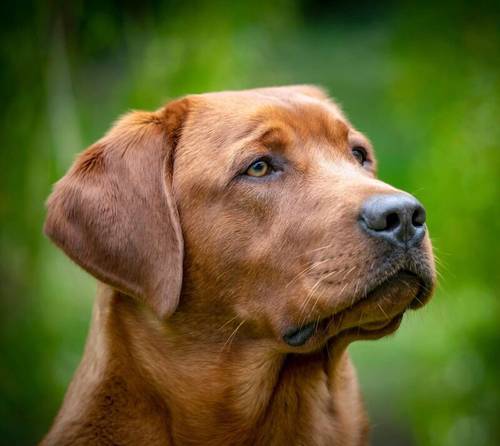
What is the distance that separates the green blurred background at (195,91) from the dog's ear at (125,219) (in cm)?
285

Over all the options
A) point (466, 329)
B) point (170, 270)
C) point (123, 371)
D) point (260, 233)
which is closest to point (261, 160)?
point (260, 233)

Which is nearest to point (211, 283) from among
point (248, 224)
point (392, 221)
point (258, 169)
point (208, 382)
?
point (248, 224)

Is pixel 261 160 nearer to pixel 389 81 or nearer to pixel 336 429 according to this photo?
pixel 336 429

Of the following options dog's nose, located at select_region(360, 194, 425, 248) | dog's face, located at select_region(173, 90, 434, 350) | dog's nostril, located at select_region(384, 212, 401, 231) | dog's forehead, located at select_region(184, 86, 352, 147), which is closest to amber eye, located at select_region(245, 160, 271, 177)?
dog's face, located at select_region(173, 90, 434, 350)

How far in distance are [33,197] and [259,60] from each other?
2263mm

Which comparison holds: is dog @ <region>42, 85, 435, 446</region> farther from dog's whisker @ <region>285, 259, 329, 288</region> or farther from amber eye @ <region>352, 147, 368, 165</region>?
amber eye @ <region>352, 147, 368, 165</region>

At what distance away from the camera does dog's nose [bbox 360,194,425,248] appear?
400 centimetres

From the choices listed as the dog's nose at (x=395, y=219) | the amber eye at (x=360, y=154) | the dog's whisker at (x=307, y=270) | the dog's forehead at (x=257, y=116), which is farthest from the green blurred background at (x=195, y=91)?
→ the dog's nose at (x=395, y=219)

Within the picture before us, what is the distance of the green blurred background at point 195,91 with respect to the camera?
735 cm

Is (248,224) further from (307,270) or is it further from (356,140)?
(356,140)

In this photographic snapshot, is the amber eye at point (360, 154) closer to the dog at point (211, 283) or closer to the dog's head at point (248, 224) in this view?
the dog's head at point (248, 224)

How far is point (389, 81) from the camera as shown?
8820 millimetres

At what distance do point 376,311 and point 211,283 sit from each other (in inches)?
33.3

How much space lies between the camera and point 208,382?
4.61m
